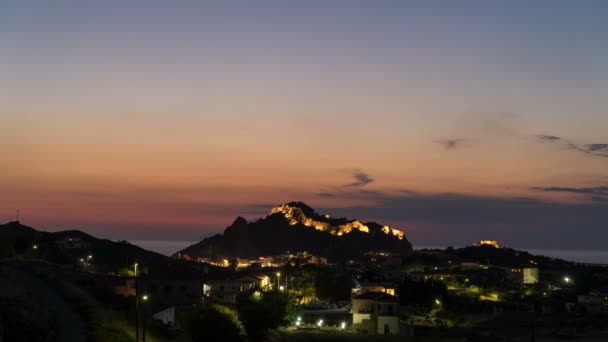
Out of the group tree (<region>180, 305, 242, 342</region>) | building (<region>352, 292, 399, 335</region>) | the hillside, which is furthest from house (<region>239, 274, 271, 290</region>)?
tree (<region>180, 305, 242, 342</region>)

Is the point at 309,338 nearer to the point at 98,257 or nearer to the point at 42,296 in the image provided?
the point at 42,296

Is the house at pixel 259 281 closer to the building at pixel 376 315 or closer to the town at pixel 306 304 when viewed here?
the town at pixel 306 304

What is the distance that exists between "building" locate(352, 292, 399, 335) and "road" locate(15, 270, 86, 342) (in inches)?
1385

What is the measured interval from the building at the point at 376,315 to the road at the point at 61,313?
3518 centimetres

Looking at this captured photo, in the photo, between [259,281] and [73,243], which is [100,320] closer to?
[259,281]

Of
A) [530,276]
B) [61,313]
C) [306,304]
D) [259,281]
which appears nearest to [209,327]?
[61,313]

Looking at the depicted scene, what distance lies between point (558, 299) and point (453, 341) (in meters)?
58.9

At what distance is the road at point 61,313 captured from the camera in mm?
39656

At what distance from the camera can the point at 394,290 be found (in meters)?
107

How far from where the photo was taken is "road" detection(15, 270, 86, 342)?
130ft

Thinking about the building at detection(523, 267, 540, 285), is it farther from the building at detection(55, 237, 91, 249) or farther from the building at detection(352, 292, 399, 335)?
the building at detection(55, 237, 91, 249)

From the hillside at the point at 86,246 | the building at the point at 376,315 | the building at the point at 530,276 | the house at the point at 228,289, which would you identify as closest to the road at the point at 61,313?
the house at the point at 228,289

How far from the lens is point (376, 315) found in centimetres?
8025

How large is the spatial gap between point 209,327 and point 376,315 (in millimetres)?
37317
